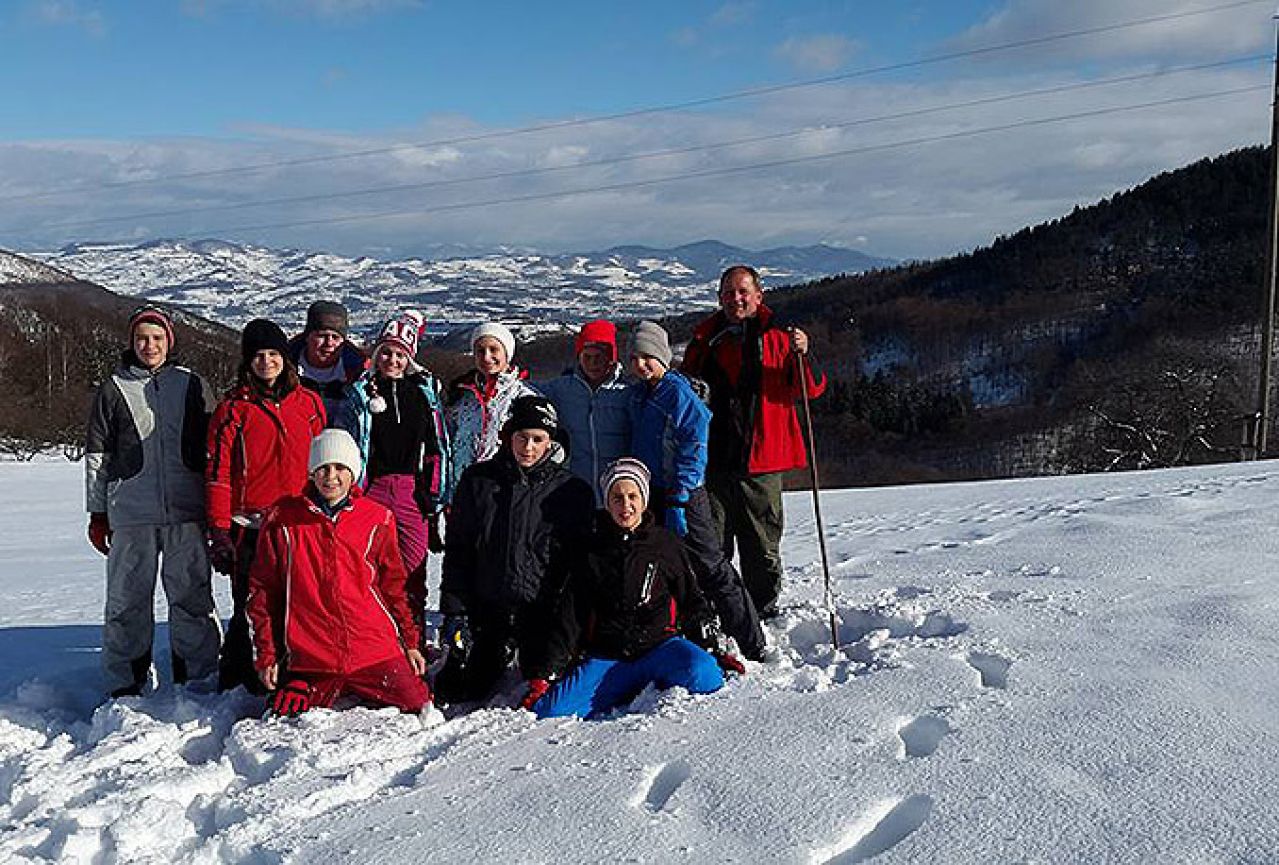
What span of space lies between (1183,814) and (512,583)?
267 cm

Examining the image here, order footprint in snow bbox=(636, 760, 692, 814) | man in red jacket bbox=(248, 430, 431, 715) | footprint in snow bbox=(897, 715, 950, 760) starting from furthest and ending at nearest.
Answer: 1. man in red jacket bbox=(248, 430, 431, 715)
2. footprint in snow bbox=(897, 715, 950, 760)
3. footprint in snow bbox=(636, 760, 692, 814)

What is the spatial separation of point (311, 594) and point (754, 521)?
7.30ft

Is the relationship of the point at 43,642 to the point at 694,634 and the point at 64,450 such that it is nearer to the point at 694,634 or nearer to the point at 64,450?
the point at 694,634

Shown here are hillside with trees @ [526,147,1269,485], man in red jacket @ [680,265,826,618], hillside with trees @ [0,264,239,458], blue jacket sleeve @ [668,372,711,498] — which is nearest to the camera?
blue jacket sleeve @ [668,372,711,498]

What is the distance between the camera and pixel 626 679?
4.45 metres

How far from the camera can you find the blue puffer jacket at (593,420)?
5.05 metres

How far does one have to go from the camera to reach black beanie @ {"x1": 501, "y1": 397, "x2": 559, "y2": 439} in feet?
15.0

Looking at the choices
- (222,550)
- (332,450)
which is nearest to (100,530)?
(222,550)

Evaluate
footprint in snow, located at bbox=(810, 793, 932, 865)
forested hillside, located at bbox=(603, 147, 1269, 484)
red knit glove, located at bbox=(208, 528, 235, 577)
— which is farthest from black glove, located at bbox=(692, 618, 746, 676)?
forested hillside, located at bbox=(603, 147, 1269, 484)

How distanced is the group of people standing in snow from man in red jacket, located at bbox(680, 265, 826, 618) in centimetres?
2

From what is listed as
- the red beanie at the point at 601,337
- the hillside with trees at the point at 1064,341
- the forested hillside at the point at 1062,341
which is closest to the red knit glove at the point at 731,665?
the red beanie at the point at 601,337

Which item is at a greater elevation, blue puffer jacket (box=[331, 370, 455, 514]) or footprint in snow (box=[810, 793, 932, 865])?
blue puffer jacket (box=[331, 370, 455, 514])

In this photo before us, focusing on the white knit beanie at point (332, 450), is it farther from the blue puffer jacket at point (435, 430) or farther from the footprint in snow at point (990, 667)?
the footprint in snow at point (990, 667)

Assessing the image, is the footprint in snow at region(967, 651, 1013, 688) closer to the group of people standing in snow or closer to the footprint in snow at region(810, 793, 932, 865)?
the group of people standing in snow
